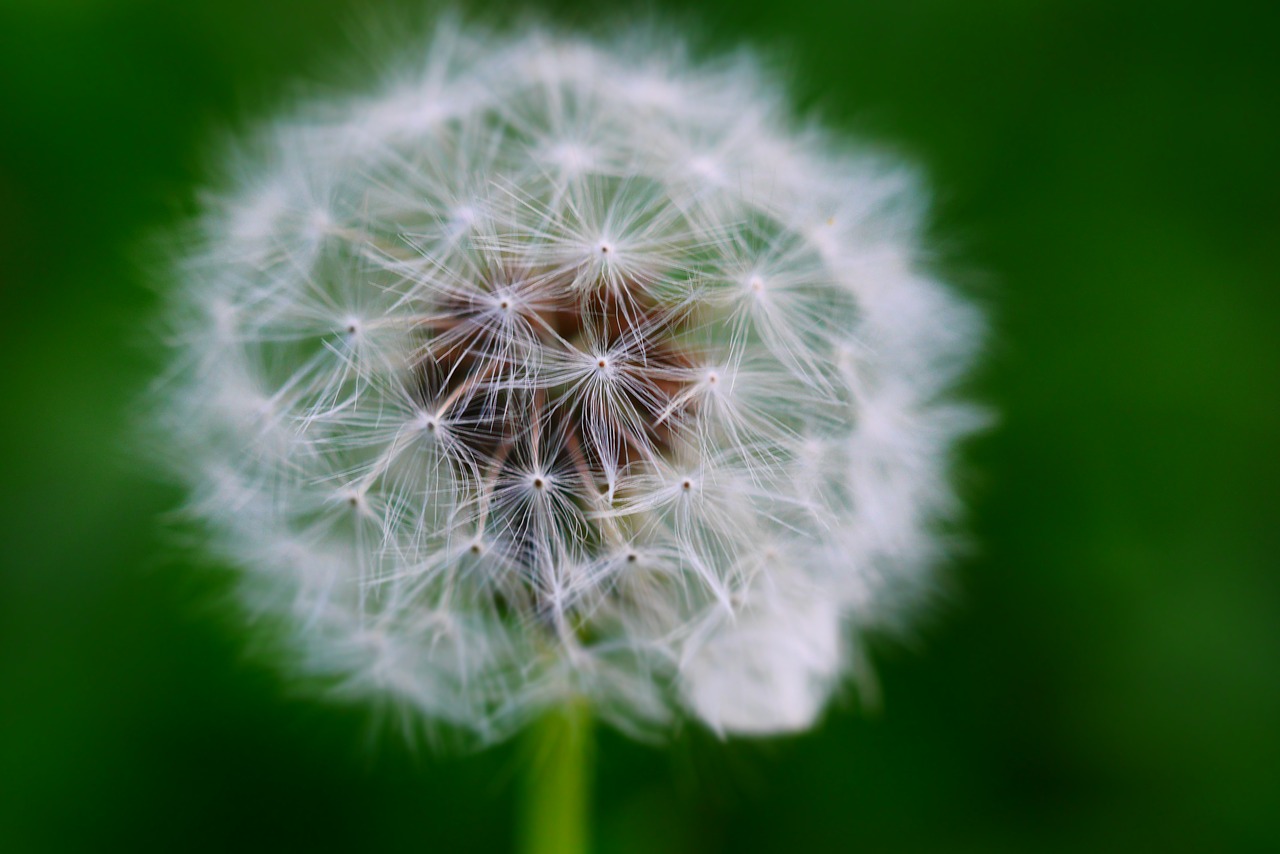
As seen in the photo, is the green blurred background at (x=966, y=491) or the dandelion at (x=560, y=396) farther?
the green blurred background at (x=966, y=491)

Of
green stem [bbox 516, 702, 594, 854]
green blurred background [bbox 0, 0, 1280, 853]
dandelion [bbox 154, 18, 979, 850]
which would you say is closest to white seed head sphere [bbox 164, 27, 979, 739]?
dandelion [bbox 154, 18, 979, 850]

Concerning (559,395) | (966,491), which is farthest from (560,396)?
(966,491)

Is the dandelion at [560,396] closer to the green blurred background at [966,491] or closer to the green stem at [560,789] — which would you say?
the green stem at [560,789]

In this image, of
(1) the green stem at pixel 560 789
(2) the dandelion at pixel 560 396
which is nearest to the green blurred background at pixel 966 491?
(1) the green stem at pixel 560 789

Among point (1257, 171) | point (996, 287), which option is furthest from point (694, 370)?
point (1257, 171)

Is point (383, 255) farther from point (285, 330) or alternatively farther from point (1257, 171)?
point (1257, 171)

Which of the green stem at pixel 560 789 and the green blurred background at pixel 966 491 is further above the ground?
the green blurred background at pixel 966 491

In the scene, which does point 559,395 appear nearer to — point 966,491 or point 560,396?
point 560,396
